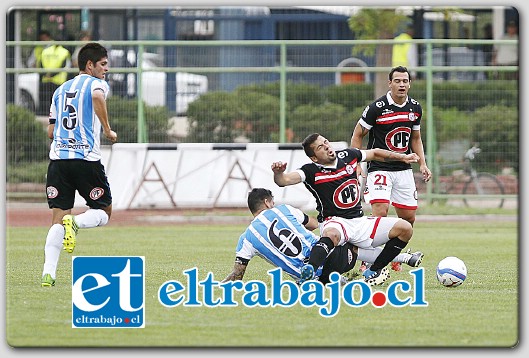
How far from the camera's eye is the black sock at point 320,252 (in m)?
10.5

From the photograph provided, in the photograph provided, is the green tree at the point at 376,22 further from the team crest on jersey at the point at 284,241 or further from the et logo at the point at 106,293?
the et logo at the point at 106,293

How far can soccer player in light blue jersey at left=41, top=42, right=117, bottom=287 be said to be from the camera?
11234 millimetres

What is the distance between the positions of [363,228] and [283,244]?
2.53 feet

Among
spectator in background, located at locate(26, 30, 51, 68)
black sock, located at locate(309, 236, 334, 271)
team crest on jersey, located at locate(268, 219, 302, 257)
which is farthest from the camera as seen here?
spectator in background, located at locate(26, 30, 51, 68)

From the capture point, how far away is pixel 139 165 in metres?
21.5

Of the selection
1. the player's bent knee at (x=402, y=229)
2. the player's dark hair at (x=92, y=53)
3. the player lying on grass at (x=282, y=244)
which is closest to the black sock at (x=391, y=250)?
the player's bent knee at (x=402, y=229)

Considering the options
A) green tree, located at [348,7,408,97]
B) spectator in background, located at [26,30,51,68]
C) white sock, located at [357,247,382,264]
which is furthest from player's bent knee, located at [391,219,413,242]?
green tree, located at [348,7,408,97]

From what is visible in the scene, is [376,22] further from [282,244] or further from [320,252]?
[320,252]

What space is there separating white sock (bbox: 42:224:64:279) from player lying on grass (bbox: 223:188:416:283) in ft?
5.35

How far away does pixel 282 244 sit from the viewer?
10.8 metres

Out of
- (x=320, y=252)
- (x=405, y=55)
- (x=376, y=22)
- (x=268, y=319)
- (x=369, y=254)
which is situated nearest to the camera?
(x=268, y=319)

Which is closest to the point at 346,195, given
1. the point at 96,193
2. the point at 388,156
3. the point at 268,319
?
the point at 388,156

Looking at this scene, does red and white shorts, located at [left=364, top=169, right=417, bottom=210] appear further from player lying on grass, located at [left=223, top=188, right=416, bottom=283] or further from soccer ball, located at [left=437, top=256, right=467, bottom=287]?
player lying on grass, located at [left=223, top=188, right=416, bottom=283]

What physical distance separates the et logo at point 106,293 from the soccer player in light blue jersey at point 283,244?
176cm
